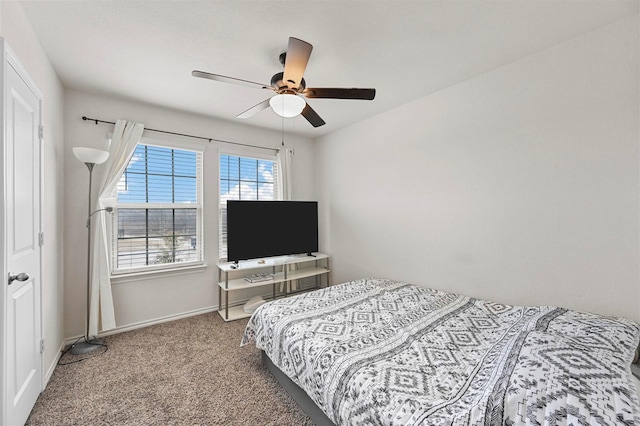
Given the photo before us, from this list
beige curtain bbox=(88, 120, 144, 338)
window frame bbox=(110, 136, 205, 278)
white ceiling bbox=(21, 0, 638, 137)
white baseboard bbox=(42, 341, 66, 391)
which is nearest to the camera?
white ceiling bbox=(21, 0, 638, 137)

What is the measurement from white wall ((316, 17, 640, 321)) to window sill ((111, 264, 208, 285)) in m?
2.41

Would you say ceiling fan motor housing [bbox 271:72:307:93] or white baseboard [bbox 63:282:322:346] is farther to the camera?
white baseboard [bbox 63:282:322:346]

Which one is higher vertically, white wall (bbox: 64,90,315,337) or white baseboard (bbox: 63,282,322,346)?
white wall (bbox: 64,90,315,337)

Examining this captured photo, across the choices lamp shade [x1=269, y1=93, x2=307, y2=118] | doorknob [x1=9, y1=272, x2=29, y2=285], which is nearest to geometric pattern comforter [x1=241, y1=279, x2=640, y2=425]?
doorknob [x1=9, y1=272, x2=29, y2=285]

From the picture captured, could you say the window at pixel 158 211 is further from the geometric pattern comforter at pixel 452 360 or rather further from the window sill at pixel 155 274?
the geometric pattern comforter at pixel 452 360

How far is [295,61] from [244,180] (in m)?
2.49

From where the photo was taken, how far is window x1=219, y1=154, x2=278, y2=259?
3793 millimetres

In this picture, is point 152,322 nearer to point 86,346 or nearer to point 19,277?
point 86,346

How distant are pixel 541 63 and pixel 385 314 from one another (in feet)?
7.94

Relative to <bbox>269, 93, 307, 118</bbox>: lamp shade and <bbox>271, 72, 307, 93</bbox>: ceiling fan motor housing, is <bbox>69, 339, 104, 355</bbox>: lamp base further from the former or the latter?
<bbox>271, 72, 307, 93</bbox>: ceiling fan motor housing

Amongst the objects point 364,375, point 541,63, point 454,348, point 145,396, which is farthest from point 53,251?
point 541,63

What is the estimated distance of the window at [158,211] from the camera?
311cm

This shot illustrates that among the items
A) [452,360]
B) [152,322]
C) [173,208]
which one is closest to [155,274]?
[152,322]

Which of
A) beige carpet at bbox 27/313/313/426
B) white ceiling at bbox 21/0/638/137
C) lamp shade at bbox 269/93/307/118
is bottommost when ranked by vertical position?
beige carpet at bbox 27/313/313/426
